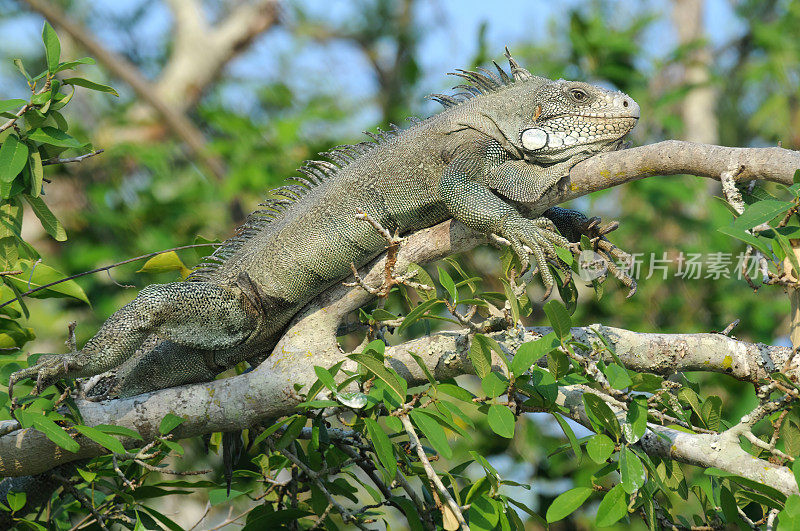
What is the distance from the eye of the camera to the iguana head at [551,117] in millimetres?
4430

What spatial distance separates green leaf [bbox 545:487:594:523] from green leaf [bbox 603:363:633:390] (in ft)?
1.40

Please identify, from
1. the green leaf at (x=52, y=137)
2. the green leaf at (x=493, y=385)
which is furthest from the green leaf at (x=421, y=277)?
the green leaf at (x=52, y=137)

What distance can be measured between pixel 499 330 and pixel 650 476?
2.83 ft

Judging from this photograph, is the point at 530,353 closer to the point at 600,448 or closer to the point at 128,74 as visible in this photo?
the point at 600,448

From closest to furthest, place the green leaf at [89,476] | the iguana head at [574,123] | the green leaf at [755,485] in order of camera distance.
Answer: the green leaf at [755,485] < the green leaf at [89,476] < the iguana head at [574,123]

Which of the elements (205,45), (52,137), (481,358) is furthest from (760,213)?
(205,45)

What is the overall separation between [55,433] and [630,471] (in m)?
2.20

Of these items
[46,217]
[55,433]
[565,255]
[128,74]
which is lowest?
[128,74]

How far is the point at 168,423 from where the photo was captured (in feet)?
11.4

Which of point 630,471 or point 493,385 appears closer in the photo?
point 630,471

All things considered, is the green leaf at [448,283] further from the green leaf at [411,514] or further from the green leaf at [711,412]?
the green leaf at [711,412]

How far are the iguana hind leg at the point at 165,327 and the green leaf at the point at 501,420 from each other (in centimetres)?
179

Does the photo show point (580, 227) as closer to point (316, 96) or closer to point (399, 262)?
point (399, 262)

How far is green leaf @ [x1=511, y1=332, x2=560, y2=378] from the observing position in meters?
3.00
